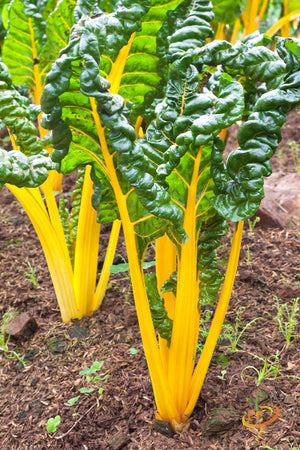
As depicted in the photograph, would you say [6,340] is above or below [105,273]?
below

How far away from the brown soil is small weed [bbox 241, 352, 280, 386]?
0.05 ft

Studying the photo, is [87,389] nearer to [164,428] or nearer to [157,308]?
[164,428]

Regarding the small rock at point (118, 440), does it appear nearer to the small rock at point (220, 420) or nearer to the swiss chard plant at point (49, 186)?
the small rock at point (220, 420)

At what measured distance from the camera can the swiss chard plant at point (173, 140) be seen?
1.38 meters

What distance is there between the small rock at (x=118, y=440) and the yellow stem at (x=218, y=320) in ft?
0.79

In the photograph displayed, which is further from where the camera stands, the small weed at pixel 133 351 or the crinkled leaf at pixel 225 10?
the crinkled leaf at pixel 225 10

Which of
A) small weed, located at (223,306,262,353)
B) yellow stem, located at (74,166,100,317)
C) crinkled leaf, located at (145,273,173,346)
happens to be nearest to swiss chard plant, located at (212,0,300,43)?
yellow stem, located at (74,166,100,317)

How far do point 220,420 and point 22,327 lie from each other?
1.14 meters

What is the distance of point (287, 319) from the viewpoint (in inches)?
90.7

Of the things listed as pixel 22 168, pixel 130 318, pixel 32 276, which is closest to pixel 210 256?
pixel 22 168

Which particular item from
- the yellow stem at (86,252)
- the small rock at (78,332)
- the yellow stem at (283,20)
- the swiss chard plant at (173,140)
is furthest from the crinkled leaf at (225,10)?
the small rock at (78,332)

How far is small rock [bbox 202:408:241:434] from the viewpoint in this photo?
1737 millimetres

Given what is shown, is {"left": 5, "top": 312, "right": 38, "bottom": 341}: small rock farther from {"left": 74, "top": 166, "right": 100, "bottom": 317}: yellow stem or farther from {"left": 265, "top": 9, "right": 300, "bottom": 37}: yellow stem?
{"left": 265, "top": 9, "right": 300, "bottom": 37}: yellow stem

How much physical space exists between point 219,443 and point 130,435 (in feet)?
1.08
